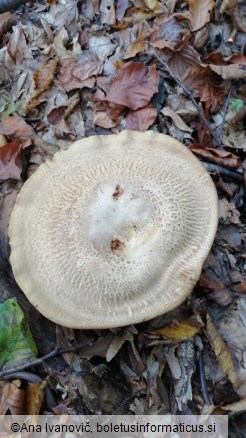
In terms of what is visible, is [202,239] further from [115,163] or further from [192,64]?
[192,64]

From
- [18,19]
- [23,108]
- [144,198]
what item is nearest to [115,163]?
[144,198]

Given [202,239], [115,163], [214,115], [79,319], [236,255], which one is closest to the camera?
[79,319]

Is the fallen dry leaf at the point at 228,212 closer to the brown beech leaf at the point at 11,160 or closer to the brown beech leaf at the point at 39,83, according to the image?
the brown beech leaf at the point at 11,160

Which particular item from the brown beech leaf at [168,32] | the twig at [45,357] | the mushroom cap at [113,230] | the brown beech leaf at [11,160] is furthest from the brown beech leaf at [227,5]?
the twig at [45,357]

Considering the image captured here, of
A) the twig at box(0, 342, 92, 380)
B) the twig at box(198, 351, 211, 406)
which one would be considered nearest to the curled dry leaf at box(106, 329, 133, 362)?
the twig at box(0, 342, 92, 380)

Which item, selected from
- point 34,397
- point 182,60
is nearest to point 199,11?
point 182,60

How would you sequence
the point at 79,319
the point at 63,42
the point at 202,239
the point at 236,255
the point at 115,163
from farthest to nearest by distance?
the point at 63,42, the point at 236,255, the point at 115,163, the point at 202,239, the point at 79,319

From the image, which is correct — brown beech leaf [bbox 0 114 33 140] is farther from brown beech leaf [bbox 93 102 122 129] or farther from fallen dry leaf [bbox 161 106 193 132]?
fallen dry leaf [bbox 161 106 193 132]
